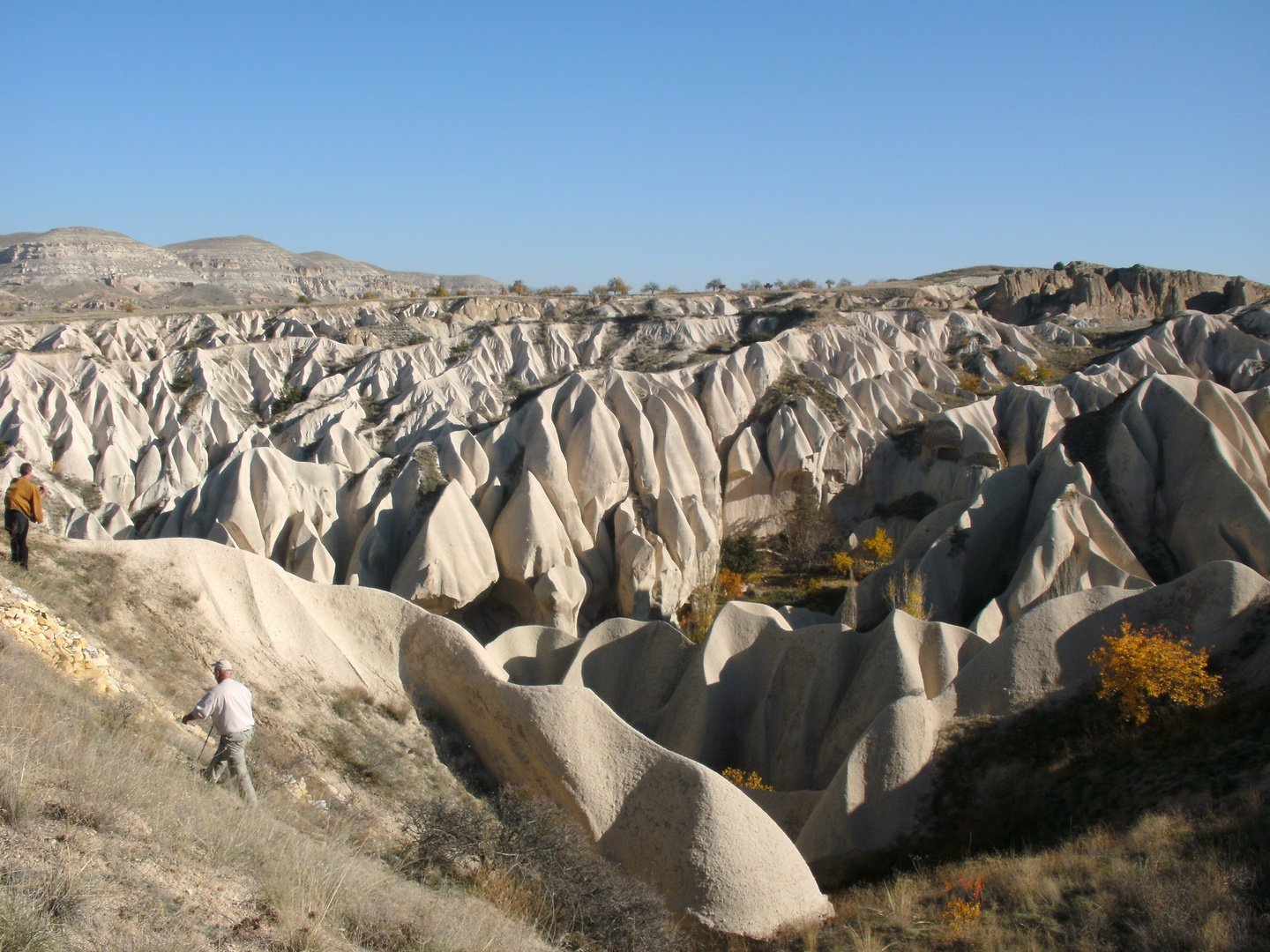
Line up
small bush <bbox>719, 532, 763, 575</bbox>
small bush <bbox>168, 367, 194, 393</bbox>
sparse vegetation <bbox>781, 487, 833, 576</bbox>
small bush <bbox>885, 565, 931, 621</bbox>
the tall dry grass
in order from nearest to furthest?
the tall dry grass < small bush <bbox>885, 565, 931, 621</bbox> < small bush <bbox>719, 532, 763, 575</bbox> < sparse vegetation <bbox>781, 487, 833, 576</bbox> < small bush <bbox>168, 367, 194, 393</bbox>

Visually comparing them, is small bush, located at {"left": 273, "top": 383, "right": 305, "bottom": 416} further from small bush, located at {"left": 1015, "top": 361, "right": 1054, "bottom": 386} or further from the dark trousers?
small bush, located at {"left": 1015, "top": 361, "right": 1054, "bottom": 386}

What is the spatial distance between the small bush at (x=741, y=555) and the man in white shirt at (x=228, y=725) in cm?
2187

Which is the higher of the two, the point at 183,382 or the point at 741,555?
the point at 183,382

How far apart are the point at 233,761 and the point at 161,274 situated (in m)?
117

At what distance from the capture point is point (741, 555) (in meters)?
28.6

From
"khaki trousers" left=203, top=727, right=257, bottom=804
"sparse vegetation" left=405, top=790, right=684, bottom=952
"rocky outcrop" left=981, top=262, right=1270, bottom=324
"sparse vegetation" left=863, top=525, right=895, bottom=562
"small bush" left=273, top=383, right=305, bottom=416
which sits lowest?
"sparse vegetation" left=405, top=790, right=684, bottom=952

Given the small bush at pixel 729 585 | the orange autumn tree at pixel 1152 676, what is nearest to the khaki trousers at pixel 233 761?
the orange autumn tree at pixel 1152 676

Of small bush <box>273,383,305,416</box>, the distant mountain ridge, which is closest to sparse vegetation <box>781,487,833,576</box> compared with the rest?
small bush <box>273,383,305,416</box>

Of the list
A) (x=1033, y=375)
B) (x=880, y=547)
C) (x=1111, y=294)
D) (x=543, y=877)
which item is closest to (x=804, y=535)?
(x=880, y=547)

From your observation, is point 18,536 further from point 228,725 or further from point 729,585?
point 729,585

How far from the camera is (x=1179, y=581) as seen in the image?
13.3m

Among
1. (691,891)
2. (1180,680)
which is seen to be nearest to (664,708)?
(691,891)

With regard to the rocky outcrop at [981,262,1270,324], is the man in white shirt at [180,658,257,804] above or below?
below

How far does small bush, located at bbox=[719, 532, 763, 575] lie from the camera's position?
28.4 meters
